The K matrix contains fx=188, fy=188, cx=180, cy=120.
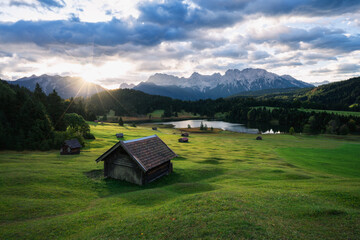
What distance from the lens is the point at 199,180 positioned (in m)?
25.3

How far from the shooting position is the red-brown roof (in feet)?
77.4

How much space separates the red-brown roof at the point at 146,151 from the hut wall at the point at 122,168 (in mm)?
1052

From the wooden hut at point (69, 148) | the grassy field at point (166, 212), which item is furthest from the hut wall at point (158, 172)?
the wooden hut at point (69, 148)

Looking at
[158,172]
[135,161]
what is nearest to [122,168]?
[135,161]

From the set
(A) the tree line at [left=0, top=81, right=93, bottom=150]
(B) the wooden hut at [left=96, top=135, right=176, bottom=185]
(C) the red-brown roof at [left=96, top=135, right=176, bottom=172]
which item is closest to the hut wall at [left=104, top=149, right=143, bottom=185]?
(B) the wooden hut at [left=96, top=135, right=176, bottom=185]

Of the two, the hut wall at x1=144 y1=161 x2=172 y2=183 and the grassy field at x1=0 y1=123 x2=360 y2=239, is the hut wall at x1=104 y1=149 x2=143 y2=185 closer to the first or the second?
the hut wall at x1=144 y1=161 x2=172 y2=183

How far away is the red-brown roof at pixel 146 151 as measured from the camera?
2358cm

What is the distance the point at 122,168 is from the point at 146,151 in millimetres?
3856

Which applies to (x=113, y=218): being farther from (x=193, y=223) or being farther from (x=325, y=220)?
(x=325, y=220)

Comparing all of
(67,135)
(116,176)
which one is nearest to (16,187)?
(116,176)

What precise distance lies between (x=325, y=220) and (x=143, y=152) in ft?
63.3

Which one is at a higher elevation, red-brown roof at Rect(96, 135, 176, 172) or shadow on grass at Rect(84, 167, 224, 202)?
red-brown roof at Rect(96, 135, 176, 172)

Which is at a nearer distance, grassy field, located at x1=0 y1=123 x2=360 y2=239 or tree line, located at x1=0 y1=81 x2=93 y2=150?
grassy field, located at x1=0 y1=123 x2=360 y2=239

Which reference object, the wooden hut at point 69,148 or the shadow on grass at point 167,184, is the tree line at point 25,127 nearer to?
the wooden hut at point 69,148
